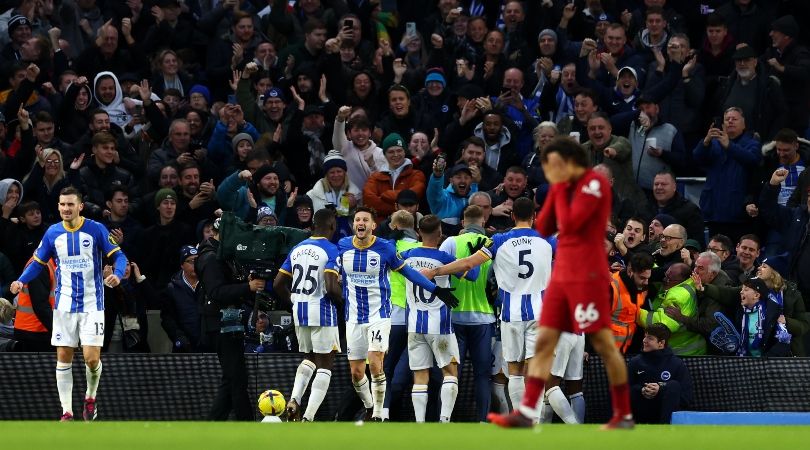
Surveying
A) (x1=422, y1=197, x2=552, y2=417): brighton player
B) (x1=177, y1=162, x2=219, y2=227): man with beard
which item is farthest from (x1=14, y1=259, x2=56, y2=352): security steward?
(x1=422, y1=197, x2=552, y2=417): brighton player

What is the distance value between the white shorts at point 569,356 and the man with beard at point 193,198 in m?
5.79

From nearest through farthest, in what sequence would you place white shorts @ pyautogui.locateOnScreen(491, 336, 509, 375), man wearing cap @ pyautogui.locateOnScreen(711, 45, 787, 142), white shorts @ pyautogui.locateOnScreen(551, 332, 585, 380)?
white shorts @ pyautogui.locateOnScreen(551, 332, 585, 380) < white shorts @ pyautogui.locateOnScreen(491, 336, 509, 375) < man wearing cap @ pyautogui.locateOnScreen(711, 45, 787, 142)

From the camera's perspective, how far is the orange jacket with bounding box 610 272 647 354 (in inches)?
635

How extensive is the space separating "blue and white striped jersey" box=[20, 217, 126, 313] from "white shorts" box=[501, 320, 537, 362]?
162 inches

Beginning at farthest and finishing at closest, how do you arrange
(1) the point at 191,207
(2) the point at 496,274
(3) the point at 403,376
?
(1) the point at 191,207, (3) the point at 403,376, (2) the point at 496,274

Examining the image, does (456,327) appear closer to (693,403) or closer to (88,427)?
(693,403)

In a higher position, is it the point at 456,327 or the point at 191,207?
the point at 191,207

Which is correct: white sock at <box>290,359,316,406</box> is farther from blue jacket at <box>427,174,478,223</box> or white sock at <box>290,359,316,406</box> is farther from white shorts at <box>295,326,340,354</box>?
blue jacket at <box>427,174,478,223</box>

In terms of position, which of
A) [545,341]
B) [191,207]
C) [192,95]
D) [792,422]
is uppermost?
[192,95]

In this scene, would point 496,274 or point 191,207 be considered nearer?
point 496,274

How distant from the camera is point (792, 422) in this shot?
16141mm

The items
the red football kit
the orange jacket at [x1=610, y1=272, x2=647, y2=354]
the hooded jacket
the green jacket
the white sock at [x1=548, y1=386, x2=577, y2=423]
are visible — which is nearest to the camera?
the red football kit

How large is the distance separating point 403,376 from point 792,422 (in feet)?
14.2

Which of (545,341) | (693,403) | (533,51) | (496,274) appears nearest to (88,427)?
(545,341)
